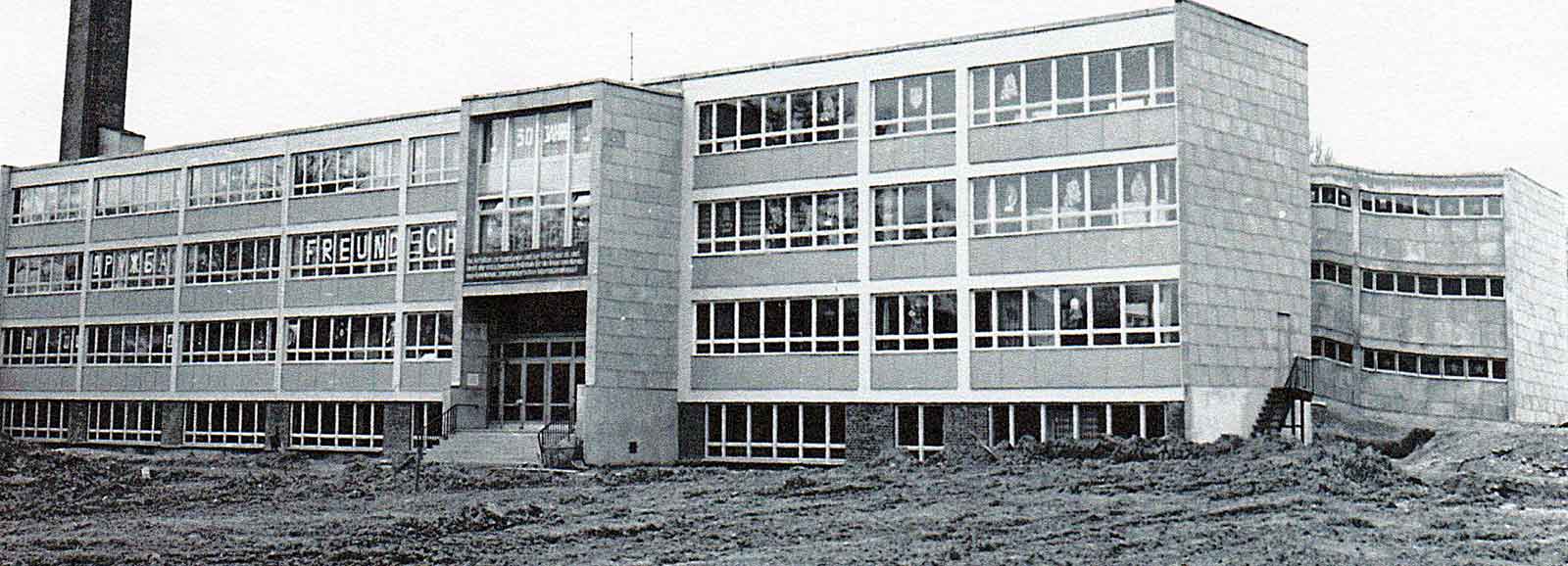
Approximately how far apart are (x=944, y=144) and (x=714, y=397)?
25.0ft

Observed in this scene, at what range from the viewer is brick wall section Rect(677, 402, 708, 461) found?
38469 millimetres

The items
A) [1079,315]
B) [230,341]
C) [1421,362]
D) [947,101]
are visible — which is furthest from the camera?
[230,341]

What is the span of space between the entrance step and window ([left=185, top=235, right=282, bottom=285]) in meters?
10.2

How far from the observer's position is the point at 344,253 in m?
44.9

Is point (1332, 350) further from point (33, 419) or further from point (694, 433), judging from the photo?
point (33, 419)

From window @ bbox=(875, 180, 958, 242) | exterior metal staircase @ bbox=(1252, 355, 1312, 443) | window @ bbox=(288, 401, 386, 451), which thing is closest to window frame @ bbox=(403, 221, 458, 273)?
window @ bbox=(288, 401, 386, 451)

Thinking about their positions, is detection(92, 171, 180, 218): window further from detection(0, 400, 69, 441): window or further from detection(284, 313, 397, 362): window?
detection(284, 313, 397, 362): window

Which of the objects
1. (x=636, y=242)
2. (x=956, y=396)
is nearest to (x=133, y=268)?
(x=636, y=242)

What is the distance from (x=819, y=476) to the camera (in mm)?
27969

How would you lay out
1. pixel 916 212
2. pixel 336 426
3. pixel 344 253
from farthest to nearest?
pixel 344 253 → pixel 336 426 → pixel 916 212

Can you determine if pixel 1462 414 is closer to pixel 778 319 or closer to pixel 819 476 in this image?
pixel 778 319

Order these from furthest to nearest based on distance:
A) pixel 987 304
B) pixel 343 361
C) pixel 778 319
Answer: pixel 343 361
pixel 778 319
pixel 987 304

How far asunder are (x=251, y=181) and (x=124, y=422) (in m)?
8.03

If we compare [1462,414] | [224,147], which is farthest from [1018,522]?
[224,147]
